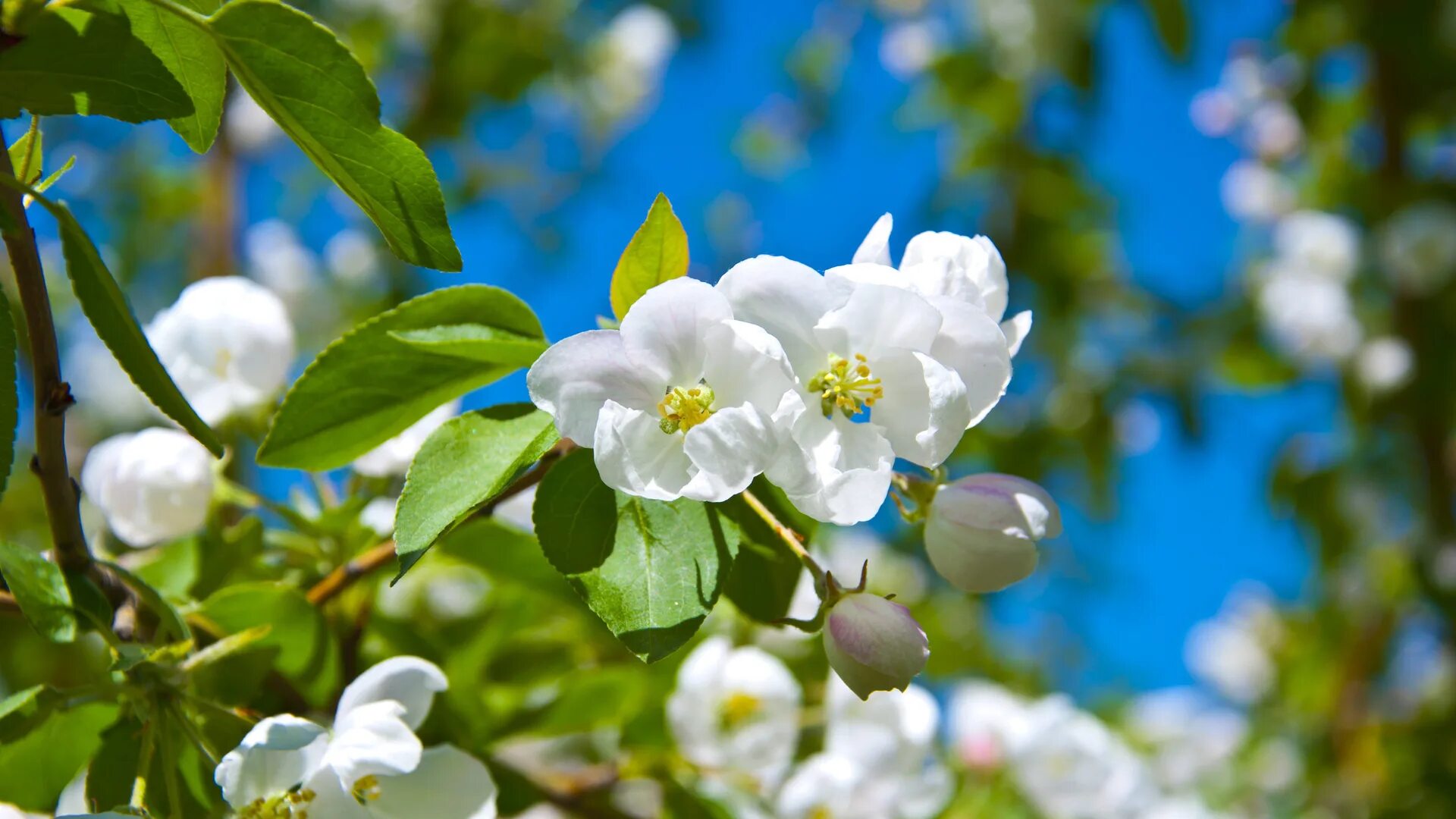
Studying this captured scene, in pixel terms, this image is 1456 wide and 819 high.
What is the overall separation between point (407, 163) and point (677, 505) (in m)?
0.23

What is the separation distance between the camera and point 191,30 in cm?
66

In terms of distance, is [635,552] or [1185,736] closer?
[635,552]

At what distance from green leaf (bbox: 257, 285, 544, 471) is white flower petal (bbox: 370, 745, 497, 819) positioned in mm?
200

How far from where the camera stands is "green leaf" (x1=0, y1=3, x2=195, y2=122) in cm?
59

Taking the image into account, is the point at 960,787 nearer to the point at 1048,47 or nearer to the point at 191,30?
the point at 191,30

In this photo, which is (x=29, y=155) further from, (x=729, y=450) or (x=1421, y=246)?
(x=1421, y=246)

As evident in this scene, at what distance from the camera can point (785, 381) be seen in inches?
23.2

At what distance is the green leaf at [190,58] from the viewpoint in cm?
65

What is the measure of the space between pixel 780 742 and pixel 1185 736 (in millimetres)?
2729

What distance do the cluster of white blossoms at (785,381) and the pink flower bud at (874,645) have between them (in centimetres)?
6

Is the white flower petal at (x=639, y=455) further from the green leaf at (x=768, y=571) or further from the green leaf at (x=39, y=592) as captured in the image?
the green leaf at (x=39, y=592)

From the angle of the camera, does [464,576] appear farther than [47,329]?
Yes

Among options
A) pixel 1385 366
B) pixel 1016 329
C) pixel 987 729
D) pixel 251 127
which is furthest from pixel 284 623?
pixel 251 127

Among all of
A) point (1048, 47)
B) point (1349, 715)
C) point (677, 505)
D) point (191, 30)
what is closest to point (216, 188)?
point (1048, 47)
